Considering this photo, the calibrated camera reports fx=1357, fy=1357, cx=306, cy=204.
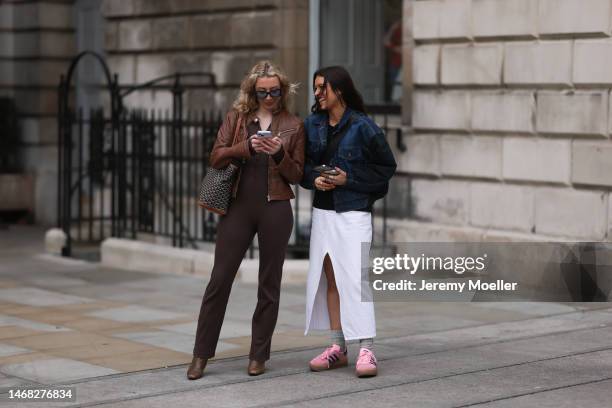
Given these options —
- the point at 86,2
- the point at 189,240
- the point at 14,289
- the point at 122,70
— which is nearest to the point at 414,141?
the point at 189,240

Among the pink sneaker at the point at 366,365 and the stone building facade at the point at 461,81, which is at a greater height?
the stone building facade at the point at 461,81

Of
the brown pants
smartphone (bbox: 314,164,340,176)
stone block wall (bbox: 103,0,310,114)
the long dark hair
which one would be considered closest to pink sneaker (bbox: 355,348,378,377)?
the brown pants

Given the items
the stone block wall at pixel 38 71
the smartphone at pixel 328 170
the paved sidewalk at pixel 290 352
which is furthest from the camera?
the stone block wall at pixel 38 71

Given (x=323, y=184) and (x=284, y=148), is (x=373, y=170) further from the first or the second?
(x=284, y=148)

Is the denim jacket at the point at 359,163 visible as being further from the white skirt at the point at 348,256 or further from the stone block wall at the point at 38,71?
the stone block wall at the point at 38,71

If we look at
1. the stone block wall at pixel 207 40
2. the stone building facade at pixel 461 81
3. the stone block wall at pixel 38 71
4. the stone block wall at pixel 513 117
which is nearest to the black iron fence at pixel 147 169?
the stone block wall at pixel 207 40

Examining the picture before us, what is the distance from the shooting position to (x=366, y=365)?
26.6 feet

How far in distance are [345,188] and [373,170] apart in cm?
22

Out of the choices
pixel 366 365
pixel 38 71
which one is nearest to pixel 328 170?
pixel 366 365

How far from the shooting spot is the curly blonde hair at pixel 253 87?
8070 millimetres

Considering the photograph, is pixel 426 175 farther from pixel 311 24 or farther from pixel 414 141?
pixel 311 24

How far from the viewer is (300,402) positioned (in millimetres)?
7461

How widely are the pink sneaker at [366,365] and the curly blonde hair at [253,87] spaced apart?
61.6 inches

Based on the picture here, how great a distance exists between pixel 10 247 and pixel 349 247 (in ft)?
32.4
